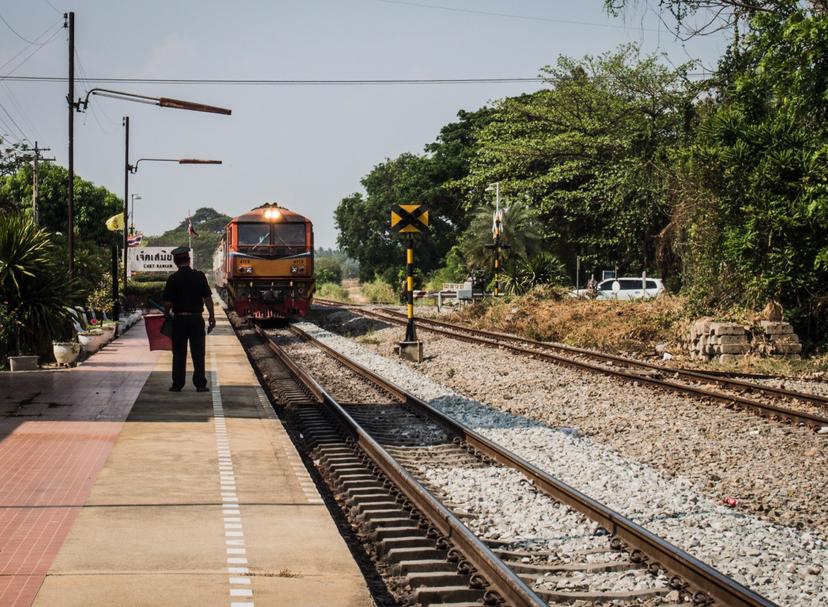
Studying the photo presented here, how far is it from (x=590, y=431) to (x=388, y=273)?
67.2 metres

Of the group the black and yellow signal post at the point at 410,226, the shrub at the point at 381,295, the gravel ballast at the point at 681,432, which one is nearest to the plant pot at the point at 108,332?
the black and yellow signal post at the point at 410,226

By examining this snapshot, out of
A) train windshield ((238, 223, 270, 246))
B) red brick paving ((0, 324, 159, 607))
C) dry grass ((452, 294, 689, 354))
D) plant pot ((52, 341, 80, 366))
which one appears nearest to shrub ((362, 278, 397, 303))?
dry grass ((452, 294, 689, 354))

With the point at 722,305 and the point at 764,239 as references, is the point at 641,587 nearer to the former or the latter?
the point at 764,239

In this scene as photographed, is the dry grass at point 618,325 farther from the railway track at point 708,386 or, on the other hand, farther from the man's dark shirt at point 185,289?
the man's dark shirt at point 185,289

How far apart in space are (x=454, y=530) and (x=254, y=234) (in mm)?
24704

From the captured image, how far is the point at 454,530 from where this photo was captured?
21.7 feet

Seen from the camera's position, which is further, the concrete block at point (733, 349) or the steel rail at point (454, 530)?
the concrete block at point (733, 349)

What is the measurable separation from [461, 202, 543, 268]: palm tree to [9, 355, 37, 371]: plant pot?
3007 cm

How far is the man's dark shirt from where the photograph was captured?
12.9 meters

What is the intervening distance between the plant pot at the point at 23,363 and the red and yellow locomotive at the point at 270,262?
14.0 metres

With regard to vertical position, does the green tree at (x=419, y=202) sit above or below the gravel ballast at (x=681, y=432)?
above

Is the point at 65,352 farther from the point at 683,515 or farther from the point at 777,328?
the point at 777,328

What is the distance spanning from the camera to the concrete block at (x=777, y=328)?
773 inches

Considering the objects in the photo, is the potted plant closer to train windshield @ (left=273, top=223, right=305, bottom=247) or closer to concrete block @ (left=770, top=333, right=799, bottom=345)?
concrete block @ (left=770, top=333, right=799, bottom=345)
